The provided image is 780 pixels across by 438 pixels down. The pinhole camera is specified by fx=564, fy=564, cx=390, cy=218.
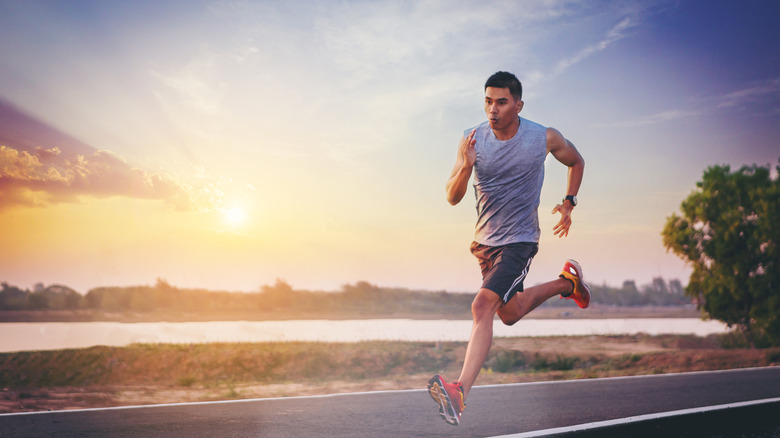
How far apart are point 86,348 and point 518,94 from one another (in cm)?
2316

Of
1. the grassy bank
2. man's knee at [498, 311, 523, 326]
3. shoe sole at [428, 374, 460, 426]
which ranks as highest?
man's knee at [498, 311, 523, 326]

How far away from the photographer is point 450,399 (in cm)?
403

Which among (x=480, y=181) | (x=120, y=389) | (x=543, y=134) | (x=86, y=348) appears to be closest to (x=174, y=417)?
(x=480, y=181)

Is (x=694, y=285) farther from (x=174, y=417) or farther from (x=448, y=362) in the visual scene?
(x=174, y=417)

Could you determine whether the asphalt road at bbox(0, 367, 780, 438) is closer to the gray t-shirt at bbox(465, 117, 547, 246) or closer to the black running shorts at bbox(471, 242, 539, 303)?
the black running shorts at bbox(471, 242, 539, 303)

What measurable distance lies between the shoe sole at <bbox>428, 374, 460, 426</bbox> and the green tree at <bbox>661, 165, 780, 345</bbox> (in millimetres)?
19392

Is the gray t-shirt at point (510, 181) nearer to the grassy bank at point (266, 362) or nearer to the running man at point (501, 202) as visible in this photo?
the running man at point (501, 202)

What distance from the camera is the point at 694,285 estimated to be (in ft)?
68.5

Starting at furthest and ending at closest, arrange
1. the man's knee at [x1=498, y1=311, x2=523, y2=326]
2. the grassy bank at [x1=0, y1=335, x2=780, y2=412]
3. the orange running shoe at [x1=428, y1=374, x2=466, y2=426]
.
Answer: the grassy bank at [x1=0, y1=335, x2=780, y2=412]
the man's knee at [x1=498, y1=311, x2=523, y2=326]
the orange running shoe at [x1=428, y1=374, x2=466, y2=426]

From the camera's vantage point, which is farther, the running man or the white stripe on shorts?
the white stripe on shorts

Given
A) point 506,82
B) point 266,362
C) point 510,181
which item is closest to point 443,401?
point 510,181

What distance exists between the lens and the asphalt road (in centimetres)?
524

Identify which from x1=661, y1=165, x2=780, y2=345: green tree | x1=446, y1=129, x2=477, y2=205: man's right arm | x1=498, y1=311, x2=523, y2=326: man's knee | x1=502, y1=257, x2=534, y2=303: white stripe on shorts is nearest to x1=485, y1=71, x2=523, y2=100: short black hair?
x1=446, y1=129, x2=477, y2=205: man's right arm

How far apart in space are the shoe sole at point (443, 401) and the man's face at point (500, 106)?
1997mm
